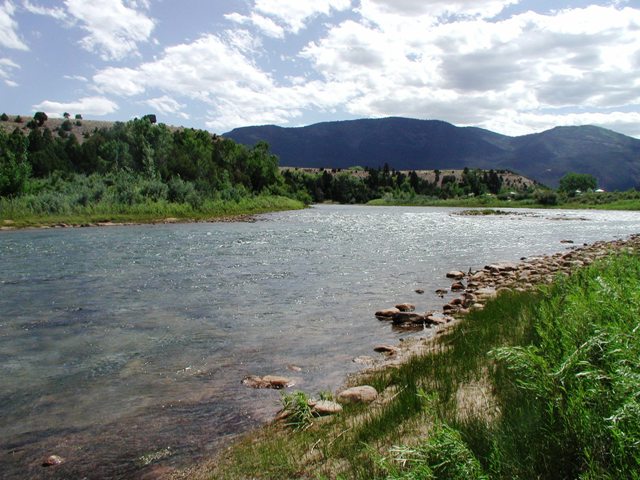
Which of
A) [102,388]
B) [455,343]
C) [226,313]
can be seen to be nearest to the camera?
[102,388]

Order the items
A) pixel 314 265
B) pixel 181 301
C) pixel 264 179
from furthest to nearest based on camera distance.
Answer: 1. pixel 264 179
2. pixel 314 265
3. pixel 181 301

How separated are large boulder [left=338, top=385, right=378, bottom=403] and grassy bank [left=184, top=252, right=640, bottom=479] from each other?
23 cm

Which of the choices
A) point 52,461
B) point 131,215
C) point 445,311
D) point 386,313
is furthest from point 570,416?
point 131,215

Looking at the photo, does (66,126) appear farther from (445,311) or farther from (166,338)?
(445,311)

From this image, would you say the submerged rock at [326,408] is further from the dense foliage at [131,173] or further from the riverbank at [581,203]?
the riverbank at [581,203]

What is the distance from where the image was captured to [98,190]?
62.2m

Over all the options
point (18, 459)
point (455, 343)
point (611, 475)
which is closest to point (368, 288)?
point (455, 343)

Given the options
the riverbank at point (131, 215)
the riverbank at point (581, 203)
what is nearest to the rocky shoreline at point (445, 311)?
the riverbank at point (131, 215)

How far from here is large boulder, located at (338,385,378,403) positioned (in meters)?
7.72

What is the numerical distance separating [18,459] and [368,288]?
44.8 feet

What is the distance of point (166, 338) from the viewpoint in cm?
1202

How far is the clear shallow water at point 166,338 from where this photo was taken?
706 centimetres

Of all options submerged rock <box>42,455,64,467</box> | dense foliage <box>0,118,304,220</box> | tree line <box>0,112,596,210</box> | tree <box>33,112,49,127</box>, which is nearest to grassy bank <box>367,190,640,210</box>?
tree line <box>0,112,596,210</box>

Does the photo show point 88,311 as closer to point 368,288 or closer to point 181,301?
point 181,301
